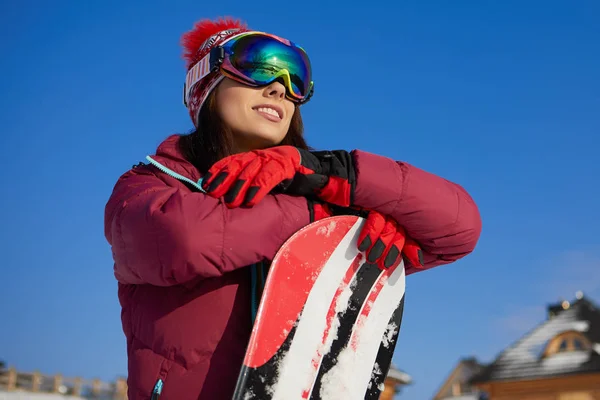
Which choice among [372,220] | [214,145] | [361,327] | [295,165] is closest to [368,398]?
[361,327]

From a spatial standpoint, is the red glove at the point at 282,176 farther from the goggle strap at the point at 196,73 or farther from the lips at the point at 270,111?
the goggle strap at the point at 196,73

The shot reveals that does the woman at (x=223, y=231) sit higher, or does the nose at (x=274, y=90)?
the nose at (x=274, y=90)

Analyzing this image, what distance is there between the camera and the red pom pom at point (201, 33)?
2820mm

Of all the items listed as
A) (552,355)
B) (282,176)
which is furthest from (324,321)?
(552,355)

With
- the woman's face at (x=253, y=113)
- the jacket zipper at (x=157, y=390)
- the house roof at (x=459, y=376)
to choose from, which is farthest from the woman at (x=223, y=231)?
the house roof at (x=459, y=376)

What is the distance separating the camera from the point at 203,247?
5.77ft

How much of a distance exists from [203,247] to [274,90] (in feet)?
2.66

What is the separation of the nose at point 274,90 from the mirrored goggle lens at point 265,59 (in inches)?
1.0

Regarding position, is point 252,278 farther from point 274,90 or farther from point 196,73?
point 196,73

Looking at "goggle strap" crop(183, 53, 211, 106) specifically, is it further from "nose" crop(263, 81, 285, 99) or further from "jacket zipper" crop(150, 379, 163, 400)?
"jacket zipper" crop(150, 379, 163, 400)

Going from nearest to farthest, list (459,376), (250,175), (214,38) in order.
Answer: (250,175) → (214,38) → (459,376)

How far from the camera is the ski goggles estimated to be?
7.69ft

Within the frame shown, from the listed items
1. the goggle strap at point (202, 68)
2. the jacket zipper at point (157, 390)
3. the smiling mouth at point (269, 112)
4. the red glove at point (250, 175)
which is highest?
the goggle strap at point (202, 68)

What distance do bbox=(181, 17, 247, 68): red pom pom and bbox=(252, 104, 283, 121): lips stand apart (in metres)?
Result: 0.59
